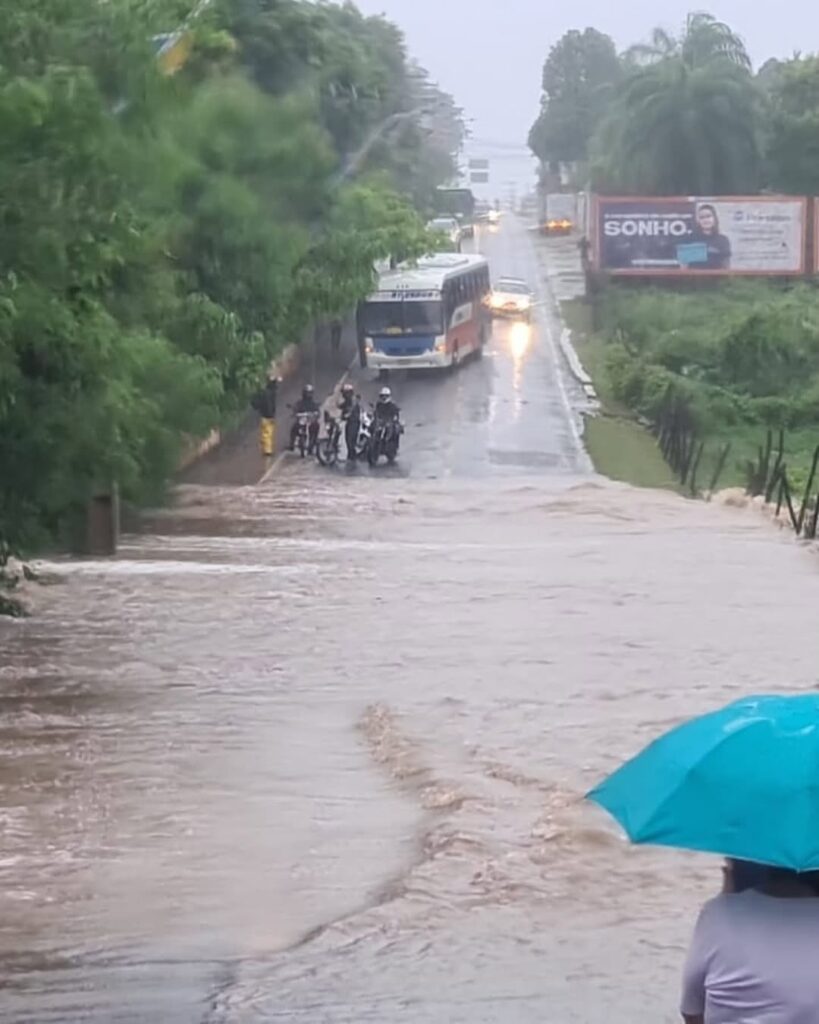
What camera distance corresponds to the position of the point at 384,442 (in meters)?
37.5

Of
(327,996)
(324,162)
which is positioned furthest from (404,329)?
(327,996)

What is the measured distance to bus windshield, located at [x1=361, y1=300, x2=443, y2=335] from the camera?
48.5 m

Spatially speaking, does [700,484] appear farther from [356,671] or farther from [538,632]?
[356,671]

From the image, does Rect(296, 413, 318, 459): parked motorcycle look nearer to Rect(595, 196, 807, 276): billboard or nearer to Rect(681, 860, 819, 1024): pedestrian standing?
Rect(595, 196, 807, 276): billboard

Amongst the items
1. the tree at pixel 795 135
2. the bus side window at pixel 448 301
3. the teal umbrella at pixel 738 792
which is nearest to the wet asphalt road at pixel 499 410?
the bus side window at pixel 448 301

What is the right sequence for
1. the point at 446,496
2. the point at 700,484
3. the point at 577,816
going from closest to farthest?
the point at 577,816
the point at 446,496
the point at 700,484

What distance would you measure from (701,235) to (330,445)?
2933cm

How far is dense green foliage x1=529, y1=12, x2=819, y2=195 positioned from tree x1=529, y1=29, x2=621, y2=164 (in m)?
36.2

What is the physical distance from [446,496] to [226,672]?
1686cm

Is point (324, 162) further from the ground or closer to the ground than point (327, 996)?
further from the ground

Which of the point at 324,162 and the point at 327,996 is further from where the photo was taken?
the point at 324,162

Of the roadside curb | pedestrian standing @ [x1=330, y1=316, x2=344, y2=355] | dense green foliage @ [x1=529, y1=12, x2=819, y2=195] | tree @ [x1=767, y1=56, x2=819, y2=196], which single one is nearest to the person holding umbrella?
the roadside curb

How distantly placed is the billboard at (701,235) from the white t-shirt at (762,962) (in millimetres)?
60348

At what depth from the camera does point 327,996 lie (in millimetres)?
7473
